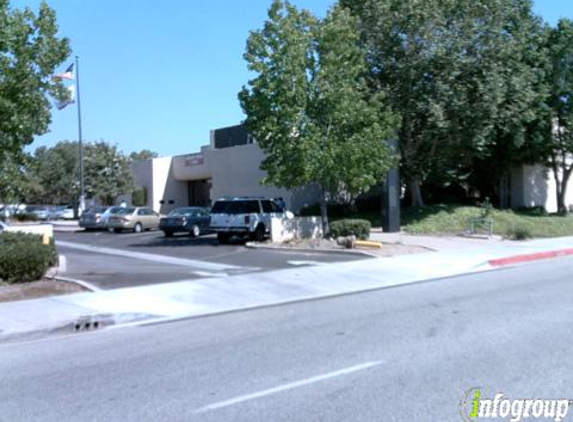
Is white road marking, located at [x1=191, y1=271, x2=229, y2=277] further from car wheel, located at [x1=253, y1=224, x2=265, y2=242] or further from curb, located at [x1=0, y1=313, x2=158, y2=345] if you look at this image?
car wheel, located at [x1=253, y1=224, x2=265, y2=242]

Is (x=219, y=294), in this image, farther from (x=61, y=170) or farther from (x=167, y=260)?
(x=61, y=170)

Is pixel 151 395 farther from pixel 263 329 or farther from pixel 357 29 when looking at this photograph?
pixel 357 29

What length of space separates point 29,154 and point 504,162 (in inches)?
1031

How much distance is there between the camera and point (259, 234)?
2539cm

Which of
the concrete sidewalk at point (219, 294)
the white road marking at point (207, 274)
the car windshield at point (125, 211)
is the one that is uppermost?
the car windshield at point (125, 211)

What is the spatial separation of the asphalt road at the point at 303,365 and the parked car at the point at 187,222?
19565mm

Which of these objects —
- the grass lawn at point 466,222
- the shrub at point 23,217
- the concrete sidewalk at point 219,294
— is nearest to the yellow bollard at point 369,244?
the concrete sidewalk at point 219,294

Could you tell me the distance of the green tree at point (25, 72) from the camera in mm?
13336

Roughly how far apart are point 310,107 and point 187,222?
9793 millimetres

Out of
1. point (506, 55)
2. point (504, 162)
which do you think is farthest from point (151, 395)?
point (504, 162)

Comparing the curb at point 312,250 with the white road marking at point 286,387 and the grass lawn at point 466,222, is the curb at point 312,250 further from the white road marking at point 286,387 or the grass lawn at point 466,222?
the white road marking at point 286,387

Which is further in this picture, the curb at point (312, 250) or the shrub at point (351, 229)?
the shrub at point (351, 229)

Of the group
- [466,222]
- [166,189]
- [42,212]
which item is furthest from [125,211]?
[42,212]

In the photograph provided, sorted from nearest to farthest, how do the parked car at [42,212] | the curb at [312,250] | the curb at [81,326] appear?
1. the curb at [81,326]
2. the curb at [312,250]
3. the parked car at [42,212]
